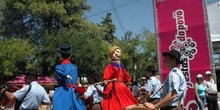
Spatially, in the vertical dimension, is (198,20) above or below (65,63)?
above

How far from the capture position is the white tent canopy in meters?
28.9

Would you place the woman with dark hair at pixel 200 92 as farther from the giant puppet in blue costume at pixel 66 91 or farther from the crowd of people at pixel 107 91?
the giant puppet in blue costume at pixel 66 91

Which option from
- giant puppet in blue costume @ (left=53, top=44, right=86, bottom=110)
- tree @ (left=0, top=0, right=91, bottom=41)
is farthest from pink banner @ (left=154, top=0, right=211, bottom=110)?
tree @ (left=0, top=0, right=91, bottom=41)

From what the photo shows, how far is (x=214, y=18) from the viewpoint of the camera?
3017cm

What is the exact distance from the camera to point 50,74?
126ft

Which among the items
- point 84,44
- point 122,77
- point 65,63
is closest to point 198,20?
point 122,77

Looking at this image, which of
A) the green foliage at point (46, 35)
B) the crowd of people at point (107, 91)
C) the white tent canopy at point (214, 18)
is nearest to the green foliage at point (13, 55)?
the green foliage at point (46, 35)

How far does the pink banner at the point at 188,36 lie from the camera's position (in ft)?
38.4

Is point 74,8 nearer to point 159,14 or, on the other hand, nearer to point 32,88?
point 159,14

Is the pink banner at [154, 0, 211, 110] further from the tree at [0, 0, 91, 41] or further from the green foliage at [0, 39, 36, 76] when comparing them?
the tree at [0, 0, 91, 41]

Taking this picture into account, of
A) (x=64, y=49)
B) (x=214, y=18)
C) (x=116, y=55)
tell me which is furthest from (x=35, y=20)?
(x=64, y=49)

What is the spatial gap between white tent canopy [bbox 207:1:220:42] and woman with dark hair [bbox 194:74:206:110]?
1729 centimetres

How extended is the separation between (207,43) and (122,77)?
16.5 feet

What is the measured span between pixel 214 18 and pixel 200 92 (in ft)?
62.6
